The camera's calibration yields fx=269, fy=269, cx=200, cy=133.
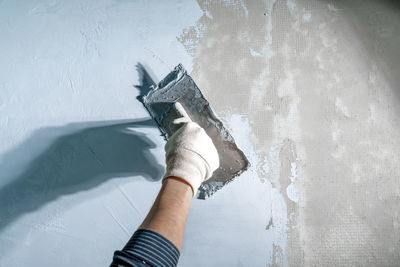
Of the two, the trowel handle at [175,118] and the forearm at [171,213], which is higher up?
the trowel handle at [175,118]

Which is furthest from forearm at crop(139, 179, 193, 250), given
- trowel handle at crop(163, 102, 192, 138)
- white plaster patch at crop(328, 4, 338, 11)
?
white plaster patch at crop(328, 4, 338, 11)

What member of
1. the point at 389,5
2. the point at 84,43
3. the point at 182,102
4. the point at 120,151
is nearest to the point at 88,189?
the point at 120,151

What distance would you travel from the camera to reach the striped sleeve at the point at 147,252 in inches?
24.7

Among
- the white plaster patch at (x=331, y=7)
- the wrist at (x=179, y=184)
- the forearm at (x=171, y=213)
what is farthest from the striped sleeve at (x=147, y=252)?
the white plaster patch at (x=331, y=7)

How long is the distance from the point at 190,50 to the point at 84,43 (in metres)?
0.48

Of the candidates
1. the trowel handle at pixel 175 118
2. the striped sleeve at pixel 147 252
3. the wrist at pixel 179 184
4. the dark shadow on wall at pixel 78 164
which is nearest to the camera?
the striped sleeve at pixel 147 252

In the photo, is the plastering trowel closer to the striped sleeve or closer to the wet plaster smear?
the wet plaster smear

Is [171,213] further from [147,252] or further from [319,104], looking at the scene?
[319,104]

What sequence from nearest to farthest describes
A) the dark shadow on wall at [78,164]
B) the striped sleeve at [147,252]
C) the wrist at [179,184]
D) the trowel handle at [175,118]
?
the striped sleeve at [147,252] → the wrist at [179,184] → the trowel handle at [175,118] → the dark shadow on wall at [78,164]

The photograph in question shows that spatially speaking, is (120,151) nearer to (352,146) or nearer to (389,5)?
(352,146)

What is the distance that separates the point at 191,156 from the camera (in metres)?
0.88

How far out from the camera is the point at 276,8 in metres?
1.19

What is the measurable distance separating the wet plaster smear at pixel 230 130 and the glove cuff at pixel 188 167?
0.85ft

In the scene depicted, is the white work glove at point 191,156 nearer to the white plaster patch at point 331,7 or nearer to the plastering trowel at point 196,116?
the plastering trowel at point 196,116
